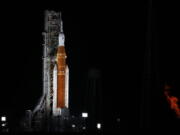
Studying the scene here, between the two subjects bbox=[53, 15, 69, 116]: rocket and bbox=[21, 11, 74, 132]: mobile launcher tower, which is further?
bbox=[53, 15, 69, 116]: rocket

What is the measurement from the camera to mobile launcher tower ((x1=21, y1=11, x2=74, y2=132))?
103 feet

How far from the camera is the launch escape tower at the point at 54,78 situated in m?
31.5

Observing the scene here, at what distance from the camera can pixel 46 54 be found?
104 ft

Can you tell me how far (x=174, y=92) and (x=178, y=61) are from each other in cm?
229

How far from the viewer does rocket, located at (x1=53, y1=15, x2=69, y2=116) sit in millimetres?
31814

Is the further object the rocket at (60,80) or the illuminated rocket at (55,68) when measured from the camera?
A: the rocket at (60,80)

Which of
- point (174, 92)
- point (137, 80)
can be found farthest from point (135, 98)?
point (174, 92)

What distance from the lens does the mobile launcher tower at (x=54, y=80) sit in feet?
103

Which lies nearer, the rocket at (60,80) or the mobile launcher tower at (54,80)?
the mobile launcher tower at (54,80)

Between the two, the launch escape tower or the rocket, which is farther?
the rocket

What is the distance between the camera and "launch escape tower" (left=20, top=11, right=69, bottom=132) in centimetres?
3152

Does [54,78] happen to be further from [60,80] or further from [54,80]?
[60,80]

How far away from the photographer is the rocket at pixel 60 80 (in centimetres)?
3181

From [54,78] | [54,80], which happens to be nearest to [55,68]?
[54,78]
